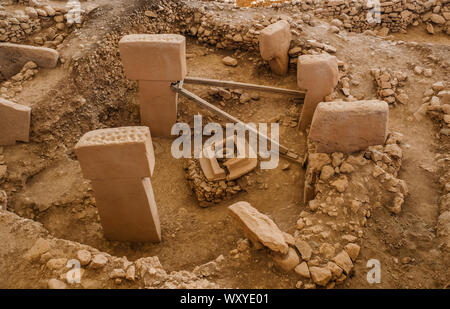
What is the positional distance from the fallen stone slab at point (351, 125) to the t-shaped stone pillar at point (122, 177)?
1812 mm

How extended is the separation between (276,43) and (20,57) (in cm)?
393

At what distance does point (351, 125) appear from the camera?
3.69m

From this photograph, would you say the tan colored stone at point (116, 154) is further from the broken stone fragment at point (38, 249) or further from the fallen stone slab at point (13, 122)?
the fallen stone slab at point (13, 122)

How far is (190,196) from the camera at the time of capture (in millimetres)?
4848

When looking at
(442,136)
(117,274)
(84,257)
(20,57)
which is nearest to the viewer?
(117,274)

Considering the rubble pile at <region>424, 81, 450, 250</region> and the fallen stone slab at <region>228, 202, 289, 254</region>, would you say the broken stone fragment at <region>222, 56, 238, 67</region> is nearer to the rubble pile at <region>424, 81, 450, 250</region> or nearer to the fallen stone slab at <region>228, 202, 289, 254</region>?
the rubble pile at <region>424, 81, 450, 250</region>

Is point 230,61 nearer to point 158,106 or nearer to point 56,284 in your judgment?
point 158,106

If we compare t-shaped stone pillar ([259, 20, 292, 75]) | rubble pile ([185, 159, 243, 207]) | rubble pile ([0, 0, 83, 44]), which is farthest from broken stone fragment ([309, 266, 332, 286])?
rubble pile ([0, 0, 83, 44])

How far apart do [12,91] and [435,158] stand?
18.8ft

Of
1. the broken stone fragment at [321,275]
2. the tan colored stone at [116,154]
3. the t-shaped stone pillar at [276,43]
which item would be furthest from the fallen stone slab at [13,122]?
the broken stone fragment at [321,275]

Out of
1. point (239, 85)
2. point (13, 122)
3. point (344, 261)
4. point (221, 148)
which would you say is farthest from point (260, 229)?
point (13, 122)

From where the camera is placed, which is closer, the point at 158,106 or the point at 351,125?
the point at 351,125

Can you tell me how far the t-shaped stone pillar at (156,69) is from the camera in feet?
15.0

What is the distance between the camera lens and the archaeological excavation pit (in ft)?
10.4
